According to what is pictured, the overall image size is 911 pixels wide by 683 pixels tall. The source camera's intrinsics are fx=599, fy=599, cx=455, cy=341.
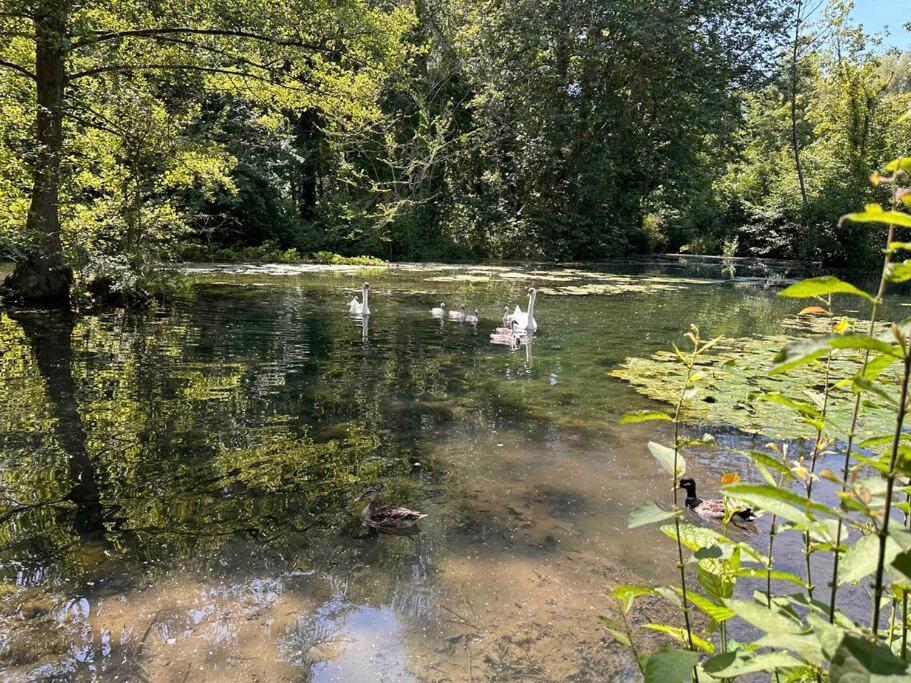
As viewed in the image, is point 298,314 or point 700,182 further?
point 700,182

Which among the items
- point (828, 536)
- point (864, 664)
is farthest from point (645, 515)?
point (864, 664)

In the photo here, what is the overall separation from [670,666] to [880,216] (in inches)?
40.0

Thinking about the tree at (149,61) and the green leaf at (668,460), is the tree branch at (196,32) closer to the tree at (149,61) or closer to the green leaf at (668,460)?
the tree at (149,61)

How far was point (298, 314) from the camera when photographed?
11203mm

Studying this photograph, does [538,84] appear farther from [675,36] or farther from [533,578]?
[533,578]

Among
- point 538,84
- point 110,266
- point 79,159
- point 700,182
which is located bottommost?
point 110,266

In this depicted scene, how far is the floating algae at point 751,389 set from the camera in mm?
5672

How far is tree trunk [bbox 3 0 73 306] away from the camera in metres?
9.38

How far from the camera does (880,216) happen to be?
3.44 ft

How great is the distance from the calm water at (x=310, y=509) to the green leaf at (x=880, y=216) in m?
2.21

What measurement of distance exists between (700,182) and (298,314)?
22673 millimetres

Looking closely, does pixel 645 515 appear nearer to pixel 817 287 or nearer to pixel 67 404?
pixel 817 287

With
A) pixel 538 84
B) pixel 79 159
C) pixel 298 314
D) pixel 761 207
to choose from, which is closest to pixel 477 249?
pixel 538 84

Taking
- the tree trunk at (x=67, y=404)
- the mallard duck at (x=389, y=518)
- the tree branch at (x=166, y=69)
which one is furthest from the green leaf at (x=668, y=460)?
the tree branch at (x=166, y=69)
